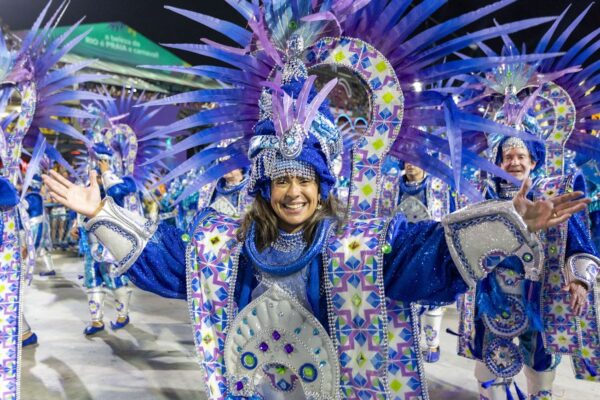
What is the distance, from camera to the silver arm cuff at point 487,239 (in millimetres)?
1255

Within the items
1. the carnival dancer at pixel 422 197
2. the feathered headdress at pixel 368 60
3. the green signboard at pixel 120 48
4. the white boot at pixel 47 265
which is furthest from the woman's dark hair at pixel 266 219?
the green signboard at pixel 120 48

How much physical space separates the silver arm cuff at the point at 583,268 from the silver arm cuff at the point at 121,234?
1.87 meters

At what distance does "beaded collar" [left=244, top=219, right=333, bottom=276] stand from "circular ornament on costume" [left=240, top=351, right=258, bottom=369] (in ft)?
0.92

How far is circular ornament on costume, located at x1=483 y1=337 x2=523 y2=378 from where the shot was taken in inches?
104

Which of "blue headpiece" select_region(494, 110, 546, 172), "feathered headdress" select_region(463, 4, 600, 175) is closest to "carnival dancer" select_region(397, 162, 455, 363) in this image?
"feathered headdress" select_region(463, 4, 600, 175)

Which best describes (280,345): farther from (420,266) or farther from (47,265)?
(47,265)

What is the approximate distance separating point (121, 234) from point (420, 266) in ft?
3.32

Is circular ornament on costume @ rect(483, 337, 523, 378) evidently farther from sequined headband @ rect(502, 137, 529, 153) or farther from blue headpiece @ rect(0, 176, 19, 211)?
blue headpiece @ rect(0, 176, 19, 211)

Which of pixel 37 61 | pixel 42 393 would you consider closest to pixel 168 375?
pixel 42 393

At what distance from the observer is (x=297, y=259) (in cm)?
164

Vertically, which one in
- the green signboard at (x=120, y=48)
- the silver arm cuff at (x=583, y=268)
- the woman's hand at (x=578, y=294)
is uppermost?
the green signboard at (x=120, y=48)

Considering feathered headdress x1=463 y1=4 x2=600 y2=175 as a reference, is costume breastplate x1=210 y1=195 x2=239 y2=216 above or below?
below

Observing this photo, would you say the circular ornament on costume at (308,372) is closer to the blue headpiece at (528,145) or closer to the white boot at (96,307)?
the blue headpiece at (528,145)

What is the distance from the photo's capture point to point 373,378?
4.99 feet
